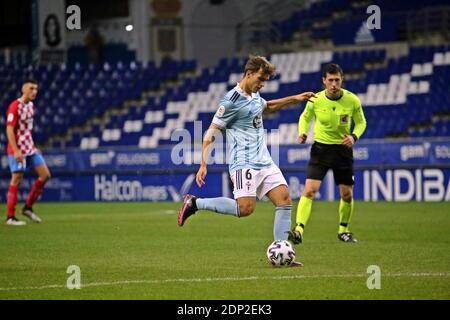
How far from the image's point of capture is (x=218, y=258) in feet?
37.6

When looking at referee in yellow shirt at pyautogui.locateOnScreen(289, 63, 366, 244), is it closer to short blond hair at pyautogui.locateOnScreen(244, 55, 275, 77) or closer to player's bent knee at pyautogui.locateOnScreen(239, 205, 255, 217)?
player's bent knee at pyautogui.locateOnScreen(239, 205, 255, 217)

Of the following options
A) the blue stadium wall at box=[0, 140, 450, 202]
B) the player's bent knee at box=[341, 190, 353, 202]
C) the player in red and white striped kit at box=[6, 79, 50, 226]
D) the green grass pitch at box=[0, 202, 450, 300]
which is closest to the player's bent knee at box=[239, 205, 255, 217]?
the green grass pitch at box=[0, 202, 450, 300]

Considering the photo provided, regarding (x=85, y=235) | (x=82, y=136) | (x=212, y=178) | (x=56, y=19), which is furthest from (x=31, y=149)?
(x=56, y=19)

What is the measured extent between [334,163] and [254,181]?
3256 mm

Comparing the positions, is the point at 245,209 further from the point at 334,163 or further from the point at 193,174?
the point at 193,174

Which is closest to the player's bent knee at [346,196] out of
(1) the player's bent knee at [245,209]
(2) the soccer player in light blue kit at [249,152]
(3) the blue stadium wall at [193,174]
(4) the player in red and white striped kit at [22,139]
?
(2) the soccer player in light blue kit at [249,152]

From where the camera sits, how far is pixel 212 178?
2559 centimetres

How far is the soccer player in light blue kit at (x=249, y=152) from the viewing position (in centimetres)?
1052

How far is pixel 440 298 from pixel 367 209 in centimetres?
1231

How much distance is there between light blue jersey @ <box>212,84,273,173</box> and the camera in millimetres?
10539

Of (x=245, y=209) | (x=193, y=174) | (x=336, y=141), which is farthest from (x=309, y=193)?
(x=193, y=174)

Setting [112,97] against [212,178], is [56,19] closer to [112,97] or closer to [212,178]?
[112,97]

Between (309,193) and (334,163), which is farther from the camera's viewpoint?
(334,163)

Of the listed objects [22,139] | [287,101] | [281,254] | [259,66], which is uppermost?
[259,66]
